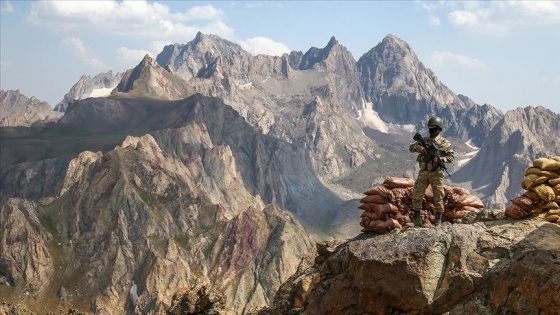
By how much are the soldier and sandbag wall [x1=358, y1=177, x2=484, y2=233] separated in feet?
3.24

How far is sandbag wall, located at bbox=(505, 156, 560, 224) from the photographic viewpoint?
74.7ft

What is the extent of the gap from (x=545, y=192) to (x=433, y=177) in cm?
434

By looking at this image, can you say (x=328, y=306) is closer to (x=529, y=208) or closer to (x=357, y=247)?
(x=357, y=247)

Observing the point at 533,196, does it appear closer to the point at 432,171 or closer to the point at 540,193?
the point at 540,193

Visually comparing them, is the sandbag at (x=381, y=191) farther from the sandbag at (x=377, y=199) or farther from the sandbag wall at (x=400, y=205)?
the sandbag at (x=377, y=199)

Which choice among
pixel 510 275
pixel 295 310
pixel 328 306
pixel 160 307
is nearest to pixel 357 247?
pixel 328 306

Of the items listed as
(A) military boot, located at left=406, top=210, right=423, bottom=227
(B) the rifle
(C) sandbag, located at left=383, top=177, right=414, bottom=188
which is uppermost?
(B) the rifle

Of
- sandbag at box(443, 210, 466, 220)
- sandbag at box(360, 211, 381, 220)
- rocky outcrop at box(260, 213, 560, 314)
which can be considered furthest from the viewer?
sandbag at box(360, 211, 381, 220)

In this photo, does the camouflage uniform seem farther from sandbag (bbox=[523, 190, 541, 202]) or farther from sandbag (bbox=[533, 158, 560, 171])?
sandbag (bbox=[533, 158, 560, 171])

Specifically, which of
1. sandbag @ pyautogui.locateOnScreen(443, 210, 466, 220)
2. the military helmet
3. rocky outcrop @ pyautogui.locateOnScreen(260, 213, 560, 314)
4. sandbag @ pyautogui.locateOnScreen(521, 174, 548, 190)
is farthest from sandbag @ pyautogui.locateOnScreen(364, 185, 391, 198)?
sandbag @ pyautogui.locateOnScreen(521, 174, 548, 190)

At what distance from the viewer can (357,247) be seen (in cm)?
2264

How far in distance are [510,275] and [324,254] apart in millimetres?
9789

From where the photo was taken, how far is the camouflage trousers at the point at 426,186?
80.9ft

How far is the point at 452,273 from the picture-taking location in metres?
20.1
